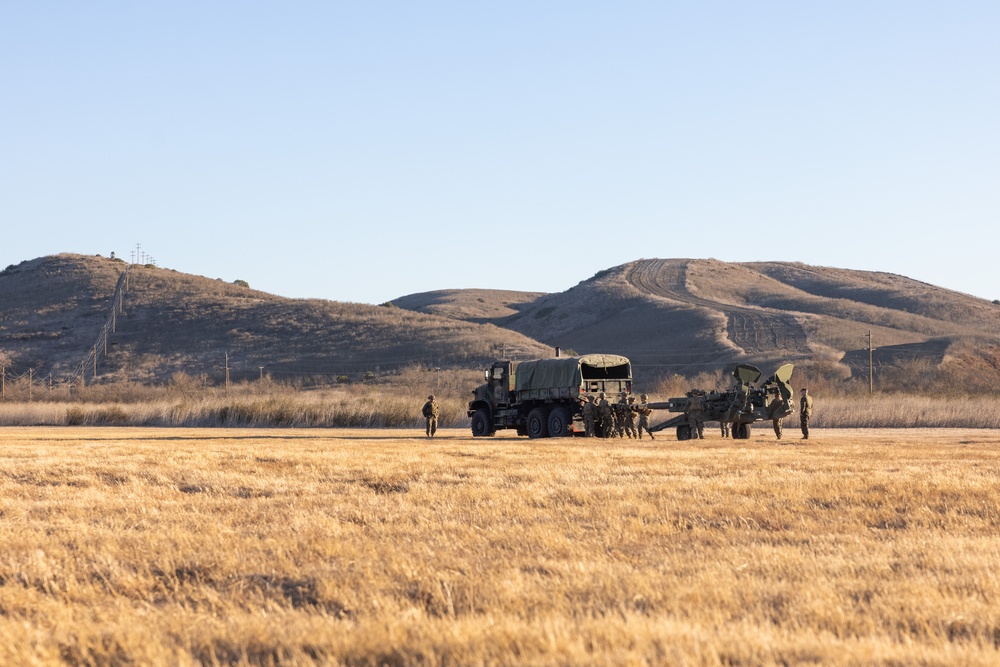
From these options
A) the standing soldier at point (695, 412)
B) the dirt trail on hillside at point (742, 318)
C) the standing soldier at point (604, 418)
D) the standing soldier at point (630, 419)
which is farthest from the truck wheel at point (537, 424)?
the dirt trail on hillside at point (742, 318)

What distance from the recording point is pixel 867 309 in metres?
118

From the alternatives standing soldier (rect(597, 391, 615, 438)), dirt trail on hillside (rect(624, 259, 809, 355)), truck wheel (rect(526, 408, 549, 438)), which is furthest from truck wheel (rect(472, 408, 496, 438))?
dirt trail on hillside (rect(624, 259, 809, 355))

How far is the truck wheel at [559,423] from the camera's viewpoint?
29438mm

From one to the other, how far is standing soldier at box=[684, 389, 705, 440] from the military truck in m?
2.09

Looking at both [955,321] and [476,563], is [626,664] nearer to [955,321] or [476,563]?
[476,563]

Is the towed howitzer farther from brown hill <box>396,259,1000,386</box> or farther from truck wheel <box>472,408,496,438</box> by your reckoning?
brown hill <box>396,259,1000,386</box>

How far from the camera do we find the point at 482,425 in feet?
106

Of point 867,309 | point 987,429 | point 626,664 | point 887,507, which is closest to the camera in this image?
point 626,664

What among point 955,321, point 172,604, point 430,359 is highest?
point 955,321

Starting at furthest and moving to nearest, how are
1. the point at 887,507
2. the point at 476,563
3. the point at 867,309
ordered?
the point at 867,309
the point at 887,507
the point at 476,563

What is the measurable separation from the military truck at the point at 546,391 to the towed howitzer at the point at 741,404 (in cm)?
190

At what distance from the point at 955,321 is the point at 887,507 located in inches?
4683

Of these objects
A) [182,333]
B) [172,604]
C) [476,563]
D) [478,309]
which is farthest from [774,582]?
[478,309]

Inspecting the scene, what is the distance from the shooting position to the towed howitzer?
27.3 meters
